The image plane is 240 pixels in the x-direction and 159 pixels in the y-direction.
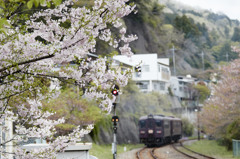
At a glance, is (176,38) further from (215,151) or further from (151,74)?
(215,151)

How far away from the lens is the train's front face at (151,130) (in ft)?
103

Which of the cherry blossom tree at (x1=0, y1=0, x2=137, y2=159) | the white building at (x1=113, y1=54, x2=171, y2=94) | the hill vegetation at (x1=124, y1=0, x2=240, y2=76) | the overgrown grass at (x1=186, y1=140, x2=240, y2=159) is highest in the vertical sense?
the hill vegetation at (x1=124, y1=0, x2=240, y2=76)

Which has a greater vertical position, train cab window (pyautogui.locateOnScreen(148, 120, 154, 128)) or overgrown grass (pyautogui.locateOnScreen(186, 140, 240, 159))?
train cab window (pyautogui.locateOnScreen(148, 120, 154, 128))

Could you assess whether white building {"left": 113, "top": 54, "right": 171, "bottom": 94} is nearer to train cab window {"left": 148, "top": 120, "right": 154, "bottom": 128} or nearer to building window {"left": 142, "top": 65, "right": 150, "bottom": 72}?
building window {"left": 142, "top": 65, "right": 150, "bottom": 72}

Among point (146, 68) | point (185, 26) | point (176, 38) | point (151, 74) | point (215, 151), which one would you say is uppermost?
point (185, 26)

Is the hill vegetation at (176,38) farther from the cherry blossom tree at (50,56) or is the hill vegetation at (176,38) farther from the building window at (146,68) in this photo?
the cherry blossom tree at (50,56)

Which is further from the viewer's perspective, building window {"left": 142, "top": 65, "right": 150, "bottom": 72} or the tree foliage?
the tree foliage

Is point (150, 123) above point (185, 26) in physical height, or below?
below

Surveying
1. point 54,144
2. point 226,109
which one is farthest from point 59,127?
point 54,144

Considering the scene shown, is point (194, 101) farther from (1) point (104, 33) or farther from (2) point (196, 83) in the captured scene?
(1) point (104, 33)

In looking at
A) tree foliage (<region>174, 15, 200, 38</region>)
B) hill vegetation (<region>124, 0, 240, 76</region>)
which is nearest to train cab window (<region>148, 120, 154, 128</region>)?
hill vegetation (<region>124, 0, 240, 76</region>)

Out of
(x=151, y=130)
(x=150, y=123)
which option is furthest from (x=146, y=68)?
(x=151, y=130)

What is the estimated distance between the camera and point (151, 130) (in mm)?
31531

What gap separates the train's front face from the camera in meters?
31.4
